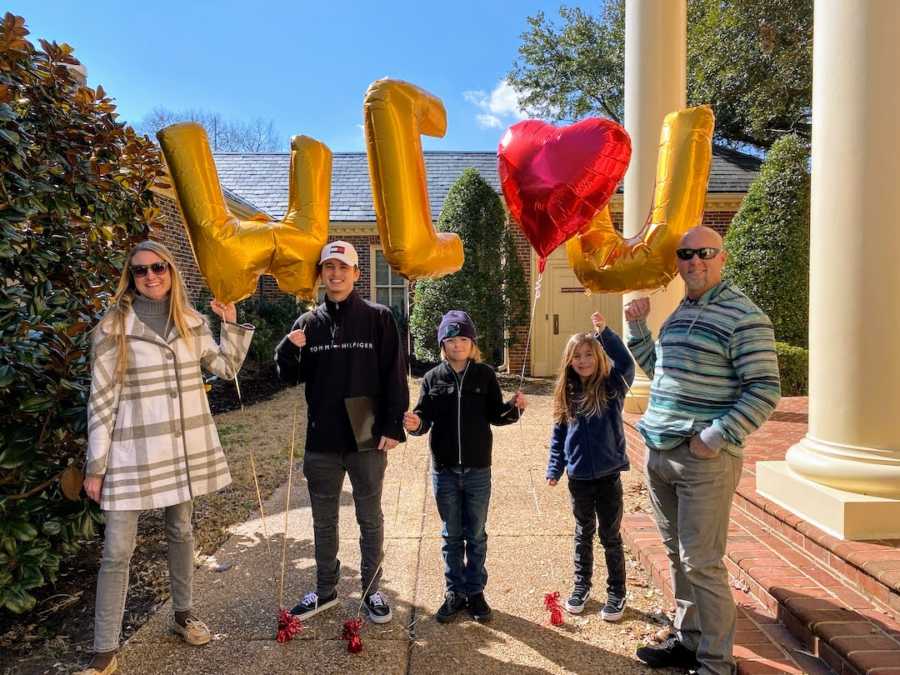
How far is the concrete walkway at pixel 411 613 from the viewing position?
257 cm

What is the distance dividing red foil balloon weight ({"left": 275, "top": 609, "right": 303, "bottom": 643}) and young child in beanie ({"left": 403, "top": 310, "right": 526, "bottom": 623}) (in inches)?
26.6

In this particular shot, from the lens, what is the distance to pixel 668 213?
101 inches

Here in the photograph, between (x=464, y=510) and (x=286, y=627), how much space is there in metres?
0.96

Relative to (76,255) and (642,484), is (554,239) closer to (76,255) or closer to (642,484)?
(76,255)

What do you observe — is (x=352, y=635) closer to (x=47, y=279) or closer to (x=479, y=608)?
(x=479, y=608)

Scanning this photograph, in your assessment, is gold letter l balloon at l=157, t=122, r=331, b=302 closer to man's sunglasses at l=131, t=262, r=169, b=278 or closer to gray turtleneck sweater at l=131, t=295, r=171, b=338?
man's sunglasses at l=131, t=262, r=169, b=278

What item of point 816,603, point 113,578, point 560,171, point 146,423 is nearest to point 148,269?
point 146,423

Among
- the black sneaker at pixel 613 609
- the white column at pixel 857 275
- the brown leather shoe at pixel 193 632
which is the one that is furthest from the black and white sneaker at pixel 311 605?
the white column at pixel 857 275

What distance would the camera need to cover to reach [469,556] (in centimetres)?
287

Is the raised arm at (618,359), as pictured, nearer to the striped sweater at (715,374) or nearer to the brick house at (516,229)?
the striped sweater at (715,374)

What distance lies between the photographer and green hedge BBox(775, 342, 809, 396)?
7.56m

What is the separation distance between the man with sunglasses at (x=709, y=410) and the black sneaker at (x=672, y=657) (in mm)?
214

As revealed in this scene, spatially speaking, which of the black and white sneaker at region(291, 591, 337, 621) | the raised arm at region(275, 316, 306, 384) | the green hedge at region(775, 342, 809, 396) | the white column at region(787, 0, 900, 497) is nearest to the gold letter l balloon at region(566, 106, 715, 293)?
the white column at region(787, 0, 900, 497)

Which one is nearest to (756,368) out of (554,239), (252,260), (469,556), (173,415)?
(554,239)
